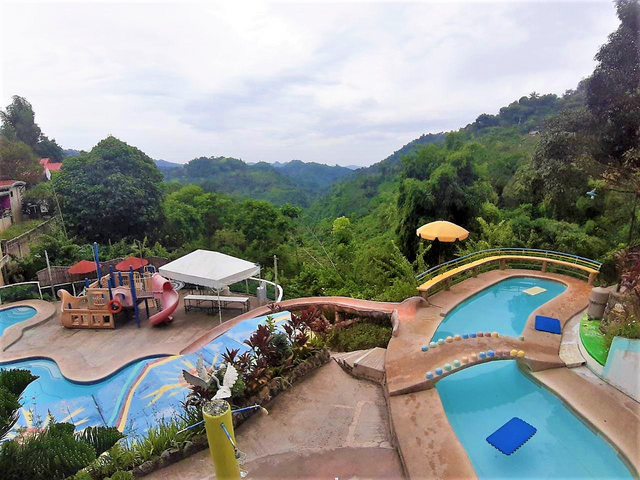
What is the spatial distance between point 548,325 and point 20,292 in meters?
16.4

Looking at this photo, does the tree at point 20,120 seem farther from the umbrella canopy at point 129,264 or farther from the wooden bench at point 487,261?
the wooden bench at point 487,261

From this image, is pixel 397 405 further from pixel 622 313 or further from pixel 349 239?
pixel 349 239

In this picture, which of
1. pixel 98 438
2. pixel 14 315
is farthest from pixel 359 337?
pixel 14 315

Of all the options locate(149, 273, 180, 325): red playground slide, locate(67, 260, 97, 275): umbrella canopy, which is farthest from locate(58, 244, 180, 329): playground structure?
locate(67, 260, 97, 275): umbrella canopy

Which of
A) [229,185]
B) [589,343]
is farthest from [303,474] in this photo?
[229,185]

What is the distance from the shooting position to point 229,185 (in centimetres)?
9431

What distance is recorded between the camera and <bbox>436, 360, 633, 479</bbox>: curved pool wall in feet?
15.5

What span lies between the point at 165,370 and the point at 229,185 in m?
90.9

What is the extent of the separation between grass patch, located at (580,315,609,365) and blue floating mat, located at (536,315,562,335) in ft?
1.35

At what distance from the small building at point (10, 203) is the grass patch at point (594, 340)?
25.6m

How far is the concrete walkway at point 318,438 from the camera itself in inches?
177

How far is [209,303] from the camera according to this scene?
11570mm

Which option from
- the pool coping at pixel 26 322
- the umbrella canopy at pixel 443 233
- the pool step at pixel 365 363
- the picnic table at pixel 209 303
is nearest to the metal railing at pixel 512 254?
the umbrella canopy at pixel 443 233

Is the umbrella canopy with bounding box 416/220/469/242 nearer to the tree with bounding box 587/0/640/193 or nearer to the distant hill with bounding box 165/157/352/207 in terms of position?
the tree with bounding box 587/0/640/193
